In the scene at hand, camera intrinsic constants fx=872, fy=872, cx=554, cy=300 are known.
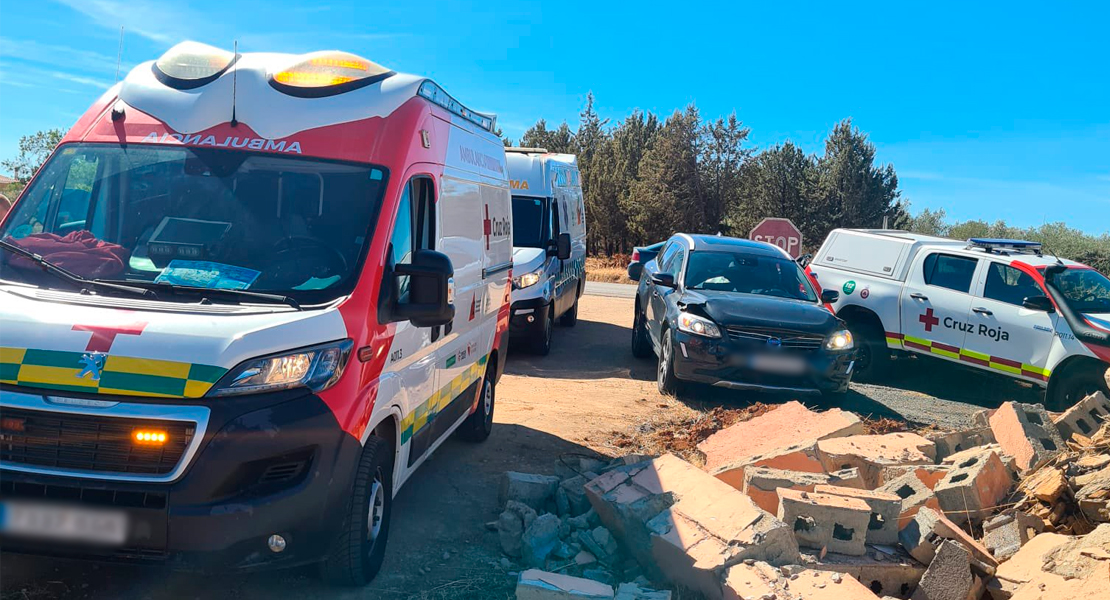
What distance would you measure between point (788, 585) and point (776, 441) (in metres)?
2.63

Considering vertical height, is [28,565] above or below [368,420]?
below

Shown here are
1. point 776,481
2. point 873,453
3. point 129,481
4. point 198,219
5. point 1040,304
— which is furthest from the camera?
point 1040,304

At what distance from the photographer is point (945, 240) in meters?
11.7

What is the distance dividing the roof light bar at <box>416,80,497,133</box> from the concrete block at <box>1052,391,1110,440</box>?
5.07m

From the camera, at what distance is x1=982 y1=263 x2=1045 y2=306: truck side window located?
32.6 feet

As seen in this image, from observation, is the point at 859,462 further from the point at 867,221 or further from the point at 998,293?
the point at 867,221

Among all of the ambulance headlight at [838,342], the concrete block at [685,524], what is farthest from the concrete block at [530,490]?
the ambulance headlight at [838,342]

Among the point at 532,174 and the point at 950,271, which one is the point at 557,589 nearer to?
the point at 950,271

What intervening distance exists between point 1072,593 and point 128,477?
4197 millimetres

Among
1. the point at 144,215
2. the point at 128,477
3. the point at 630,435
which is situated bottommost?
the point at 630,435

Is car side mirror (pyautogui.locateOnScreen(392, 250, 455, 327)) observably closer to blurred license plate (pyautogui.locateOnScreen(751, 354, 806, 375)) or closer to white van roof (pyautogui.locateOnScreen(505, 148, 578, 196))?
blurred license plate (pyautogui.locateOnScreen(751, 354, 806, 375))

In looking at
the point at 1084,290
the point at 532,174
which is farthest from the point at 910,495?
the point at 532,174

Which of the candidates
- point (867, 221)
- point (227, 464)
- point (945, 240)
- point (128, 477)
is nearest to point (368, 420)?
point (227, 464)

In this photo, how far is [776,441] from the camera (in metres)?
6.66
